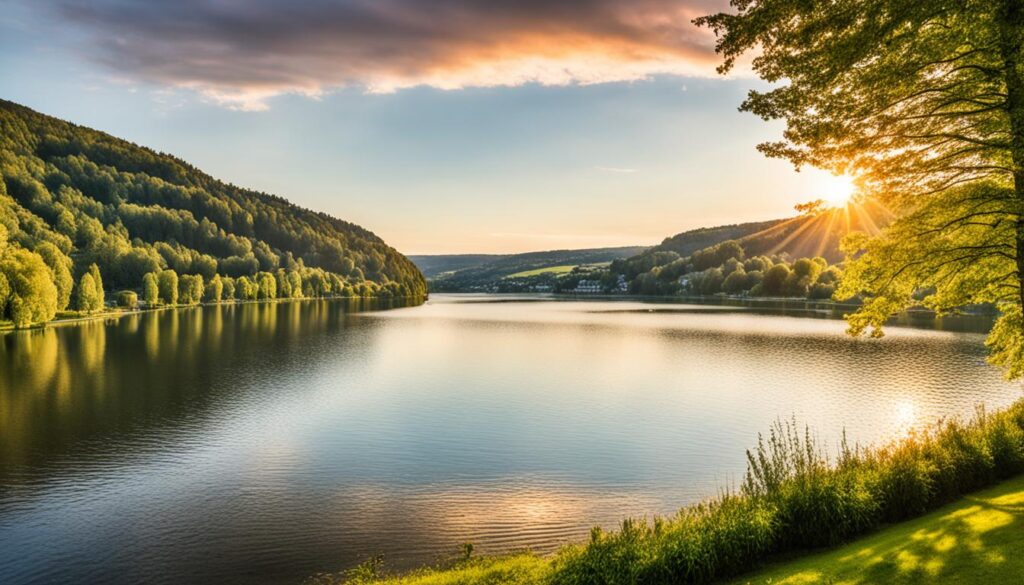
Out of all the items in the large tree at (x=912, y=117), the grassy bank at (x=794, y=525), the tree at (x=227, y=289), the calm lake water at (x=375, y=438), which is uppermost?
the large tree at (x=912, y=117)

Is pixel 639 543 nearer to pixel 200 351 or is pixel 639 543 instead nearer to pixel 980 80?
pixel 980 80

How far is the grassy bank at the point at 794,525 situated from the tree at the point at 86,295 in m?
110

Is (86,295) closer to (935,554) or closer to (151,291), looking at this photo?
(151,291)

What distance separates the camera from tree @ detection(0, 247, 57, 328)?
76500mm

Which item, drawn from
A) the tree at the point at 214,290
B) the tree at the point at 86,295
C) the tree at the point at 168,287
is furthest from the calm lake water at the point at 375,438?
the tree at the point at 214,290

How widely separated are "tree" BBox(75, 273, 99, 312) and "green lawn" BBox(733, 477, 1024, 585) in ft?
389

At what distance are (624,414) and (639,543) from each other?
21.9 m

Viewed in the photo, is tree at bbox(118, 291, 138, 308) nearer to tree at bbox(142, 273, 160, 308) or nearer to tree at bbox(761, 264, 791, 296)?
tree at bbox(142, 273, 160, 308)

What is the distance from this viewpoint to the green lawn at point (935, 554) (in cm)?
918

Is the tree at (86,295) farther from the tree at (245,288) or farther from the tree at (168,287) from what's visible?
the tree at (245,288)

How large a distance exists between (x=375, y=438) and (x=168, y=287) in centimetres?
13422

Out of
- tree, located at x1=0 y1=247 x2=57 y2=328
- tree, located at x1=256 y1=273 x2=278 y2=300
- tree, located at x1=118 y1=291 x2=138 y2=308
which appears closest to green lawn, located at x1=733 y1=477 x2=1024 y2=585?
tree, located at x1=0 y1=247 x2=57 y2=328

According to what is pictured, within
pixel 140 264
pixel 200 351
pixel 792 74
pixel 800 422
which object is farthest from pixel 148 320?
pixel 792 74

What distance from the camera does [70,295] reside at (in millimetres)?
104062
